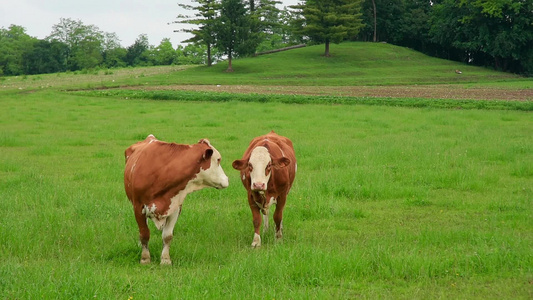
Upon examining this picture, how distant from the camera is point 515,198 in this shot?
10180 millimetres

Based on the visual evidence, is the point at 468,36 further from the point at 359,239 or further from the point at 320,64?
the point at 359,239

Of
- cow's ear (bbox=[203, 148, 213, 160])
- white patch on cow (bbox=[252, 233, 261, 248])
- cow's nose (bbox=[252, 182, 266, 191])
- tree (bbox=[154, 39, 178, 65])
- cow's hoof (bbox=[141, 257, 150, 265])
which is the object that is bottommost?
cow's hoof (bbox=[141, 257, 150, 265])

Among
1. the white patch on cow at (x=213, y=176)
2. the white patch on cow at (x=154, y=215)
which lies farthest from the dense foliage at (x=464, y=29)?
the white patch on cow at (x=154, y=215)

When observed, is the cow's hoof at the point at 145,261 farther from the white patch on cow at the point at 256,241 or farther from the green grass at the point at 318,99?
the green grass at the point at 318,99

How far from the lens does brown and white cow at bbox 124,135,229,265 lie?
22.7 feet

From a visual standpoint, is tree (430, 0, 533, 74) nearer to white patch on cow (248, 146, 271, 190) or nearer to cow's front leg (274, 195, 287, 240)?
cow's front leg (274, 195, 287, 240)

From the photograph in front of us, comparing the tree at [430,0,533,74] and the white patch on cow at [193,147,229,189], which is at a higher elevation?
the tree at [430,0,533,74]

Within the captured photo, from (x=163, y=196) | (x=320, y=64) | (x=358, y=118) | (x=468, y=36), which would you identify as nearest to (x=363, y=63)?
(x=320, y=64)

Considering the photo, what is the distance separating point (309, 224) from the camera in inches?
351

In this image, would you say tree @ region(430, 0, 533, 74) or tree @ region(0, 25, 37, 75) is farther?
tree @ region(0, 25, 37, 75)

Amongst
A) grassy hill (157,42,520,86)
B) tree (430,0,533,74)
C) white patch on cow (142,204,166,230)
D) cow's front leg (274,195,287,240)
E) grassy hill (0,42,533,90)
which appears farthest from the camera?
tree (430,0,533,74)

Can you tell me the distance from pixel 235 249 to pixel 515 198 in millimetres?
5891

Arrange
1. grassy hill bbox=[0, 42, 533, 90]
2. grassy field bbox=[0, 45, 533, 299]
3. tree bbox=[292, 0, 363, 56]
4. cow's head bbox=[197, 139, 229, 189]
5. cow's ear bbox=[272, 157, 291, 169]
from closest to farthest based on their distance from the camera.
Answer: grassy field bbox=[0, 45, 533, 299], cow's head bbox=[197, 139, 229, 189], cow's ear bbox=[272, 157, 291, 169], grassy hill bbox=[0, 42, 533, 90], tree bbox=[292, 0, 363, 56]

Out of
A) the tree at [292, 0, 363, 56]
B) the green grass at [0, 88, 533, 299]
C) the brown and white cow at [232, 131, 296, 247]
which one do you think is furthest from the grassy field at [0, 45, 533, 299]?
the tree at [292, 0, 363, 56]
